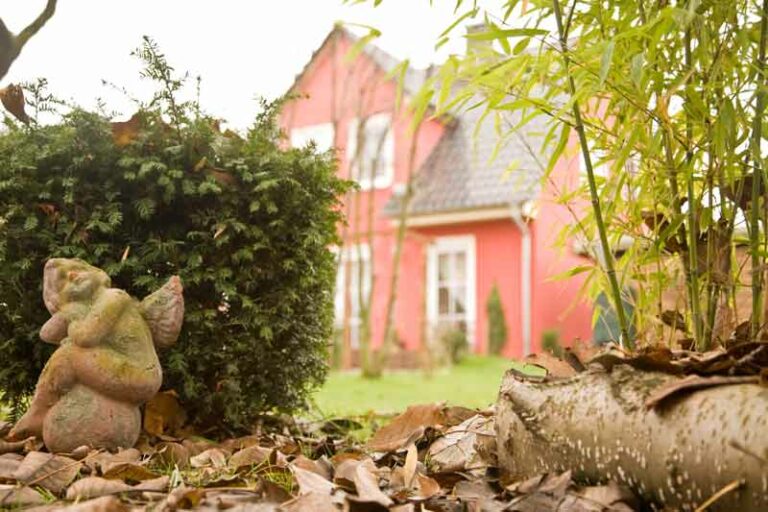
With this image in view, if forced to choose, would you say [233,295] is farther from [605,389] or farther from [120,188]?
[605,389]

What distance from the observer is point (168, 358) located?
2.74 m

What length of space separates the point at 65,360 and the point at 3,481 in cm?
46

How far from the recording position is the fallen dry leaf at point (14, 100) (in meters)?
2.68

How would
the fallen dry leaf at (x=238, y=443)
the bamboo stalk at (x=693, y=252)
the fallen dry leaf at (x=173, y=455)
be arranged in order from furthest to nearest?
the fallen dry leaf at (x=238, y=443)
the fallen dry leaf at (x=173, y=455)
the bamboo stalk at (x=693, y=252)

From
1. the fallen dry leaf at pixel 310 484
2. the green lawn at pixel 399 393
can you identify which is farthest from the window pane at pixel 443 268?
the fallen dry leaf at pixel 310 484

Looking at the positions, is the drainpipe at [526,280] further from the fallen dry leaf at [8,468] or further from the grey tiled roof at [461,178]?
the fallen dry leaf at [8,468]

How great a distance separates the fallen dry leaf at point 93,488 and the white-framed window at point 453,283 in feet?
42.6

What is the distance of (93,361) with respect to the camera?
227cm

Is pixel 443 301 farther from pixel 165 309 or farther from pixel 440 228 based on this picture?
pixel 165 309

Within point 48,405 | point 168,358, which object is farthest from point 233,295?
point 48,405

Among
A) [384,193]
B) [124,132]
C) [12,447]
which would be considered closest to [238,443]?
[12,447]

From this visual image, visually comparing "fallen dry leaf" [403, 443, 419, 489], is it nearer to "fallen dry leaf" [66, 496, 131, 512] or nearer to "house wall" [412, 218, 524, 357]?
"fallen dry leaf" [66, 496, 131, 512]

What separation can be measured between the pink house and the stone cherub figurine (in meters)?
10.4

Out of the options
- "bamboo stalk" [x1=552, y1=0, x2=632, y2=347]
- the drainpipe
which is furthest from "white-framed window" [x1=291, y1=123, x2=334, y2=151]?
"bamboo stalk" [x1=552, y1=0, x2=632, y2=347]
